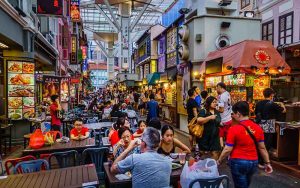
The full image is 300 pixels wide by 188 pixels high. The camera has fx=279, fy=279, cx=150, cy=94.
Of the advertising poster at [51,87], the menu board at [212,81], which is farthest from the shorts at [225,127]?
the advertising poster at [51,87]

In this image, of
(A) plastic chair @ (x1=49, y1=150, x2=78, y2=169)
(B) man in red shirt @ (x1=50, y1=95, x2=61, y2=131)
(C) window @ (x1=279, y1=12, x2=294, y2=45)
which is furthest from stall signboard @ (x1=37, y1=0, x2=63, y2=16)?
(C) window @ (x1=279, y1=12, x2=294, y2=45)

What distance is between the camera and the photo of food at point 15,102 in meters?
10.6

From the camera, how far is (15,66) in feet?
34.6

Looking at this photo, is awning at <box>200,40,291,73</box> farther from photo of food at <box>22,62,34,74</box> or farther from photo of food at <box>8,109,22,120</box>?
photo of food at <box>8,109,22,120</box>

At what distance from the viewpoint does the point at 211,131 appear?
655 centimetres

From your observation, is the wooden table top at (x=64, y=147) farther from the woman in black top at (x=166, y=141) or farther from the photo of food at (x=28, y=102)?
the photo of food at (x=28, y=102)

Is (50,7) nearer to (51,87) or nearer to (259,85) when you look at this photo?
(51,87)

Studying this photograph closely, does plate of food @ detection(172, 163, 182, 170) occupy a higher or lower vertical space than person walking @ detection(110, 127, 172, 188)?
lower

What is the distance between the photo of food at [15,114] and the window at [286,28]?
1490cm

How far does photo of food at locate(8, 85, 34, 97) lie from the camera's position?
34.7 feet

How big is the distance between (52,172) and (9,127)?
21.6ft

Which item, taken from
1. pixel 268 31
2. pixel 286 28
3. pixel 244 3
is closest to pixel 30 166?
pixel 286 28

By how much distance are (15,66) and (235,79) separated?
886 cm

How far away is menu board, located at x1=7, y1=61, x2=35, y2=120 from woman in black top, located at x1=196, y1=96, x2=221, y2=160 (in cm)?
739
